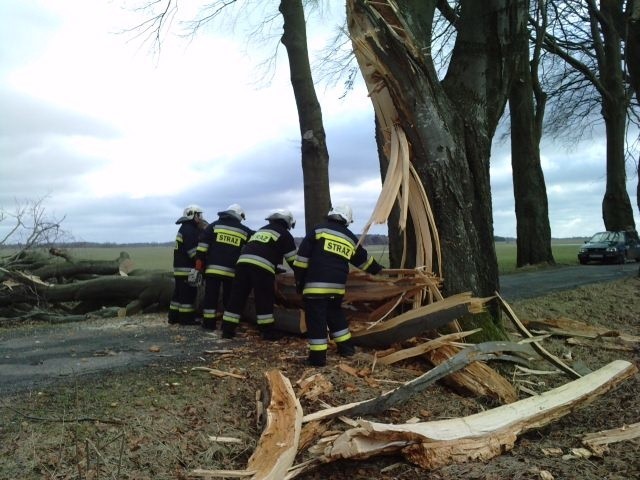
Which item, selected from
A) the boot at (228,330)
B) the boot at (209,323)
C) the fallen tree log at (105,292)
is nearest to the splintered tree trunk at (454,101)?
the boot at (228,330)

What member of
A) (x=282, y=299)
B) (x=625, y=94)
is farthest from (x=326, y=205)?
(x=625, y=94)

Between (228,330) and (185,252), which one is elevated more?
(185,252)

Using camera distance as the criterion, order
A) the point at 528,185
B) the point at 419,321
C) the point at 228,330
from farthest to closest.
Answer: the point at 528,185 < the point at 228,330 < the point at 419,321

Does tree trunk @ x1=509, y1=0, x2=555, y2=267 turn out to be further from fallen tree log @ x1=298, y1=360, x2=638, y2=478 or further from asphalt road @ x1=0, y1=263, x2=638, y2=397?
fallen tree log @ x1=298, y1=360, x2=638, y2=478

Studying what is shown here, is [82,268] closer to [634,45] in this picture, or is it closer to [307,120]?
[307,120]

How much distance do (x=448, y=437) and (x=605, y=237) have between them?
2232 centimetres

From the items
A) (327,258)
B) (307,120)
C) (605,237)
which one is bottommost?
(327,258)

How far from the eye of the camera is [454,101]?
24.1ft

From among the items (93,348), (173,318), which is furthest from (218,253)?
(93,348)

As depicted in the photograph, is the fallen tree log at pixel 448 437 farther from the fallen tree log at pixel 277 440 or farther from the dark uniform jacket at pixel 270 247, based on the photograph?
the dark uniform jacket at pixel 270 247

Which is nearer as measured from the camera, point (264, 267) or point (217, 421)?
point (217, 421)

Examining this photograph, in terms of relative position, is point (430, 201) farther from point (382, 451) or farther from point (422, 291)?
point (382, 451)

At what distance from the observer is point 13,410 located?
4711 mm

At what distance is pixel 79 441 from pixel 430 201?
4.42m
